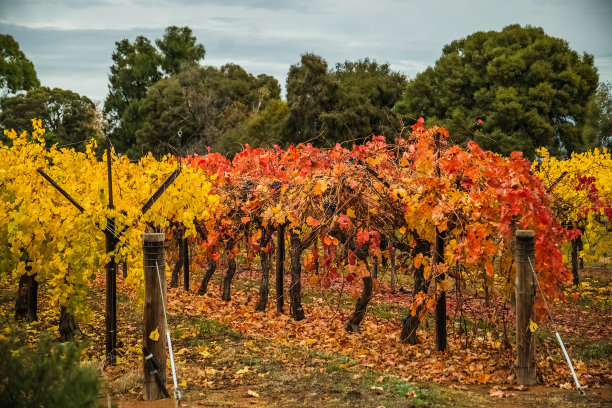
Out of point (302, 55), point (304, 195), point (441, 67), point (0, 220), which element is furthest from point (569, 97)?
point (0, 220)

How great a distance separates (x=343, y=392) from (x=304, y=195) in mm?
2675

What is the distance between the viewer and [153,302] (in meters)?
5.60

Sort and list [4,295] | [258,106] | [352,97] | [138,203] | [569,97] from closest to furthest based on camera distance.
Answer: [138,203], [4,295], [569,97], [352,97], [258,106]

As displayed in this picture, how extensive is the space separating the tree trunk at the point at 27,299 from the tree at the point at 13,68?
41.9 meters

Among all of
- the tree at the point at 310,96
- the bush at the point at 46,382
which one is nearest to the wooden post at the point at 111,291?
the bush at the point at 46,382

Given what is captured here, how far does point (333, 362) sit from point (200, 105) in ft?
126

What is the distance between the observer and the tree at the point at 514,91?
30.3 meters

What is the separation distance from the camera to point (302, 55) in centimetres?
3481

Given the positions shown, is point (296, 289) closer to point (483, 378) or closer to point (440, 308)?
point (440, 308)

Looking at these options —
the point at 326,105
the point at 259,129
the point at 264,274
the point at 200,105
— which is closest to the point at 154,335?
the point at 264,274

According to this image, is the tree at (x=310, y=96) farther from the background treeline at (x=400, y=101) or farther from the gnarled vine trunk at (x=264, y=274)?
the gnarled vine trunk at (x=264, y=274)

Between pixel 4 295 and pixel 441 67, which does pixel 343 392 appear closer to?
pixel 4 295

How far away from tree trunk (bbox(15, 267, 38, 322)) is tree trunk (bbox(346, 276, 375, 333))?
524 centimetres

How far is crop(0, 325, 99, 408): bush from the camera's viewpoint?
3.43m
